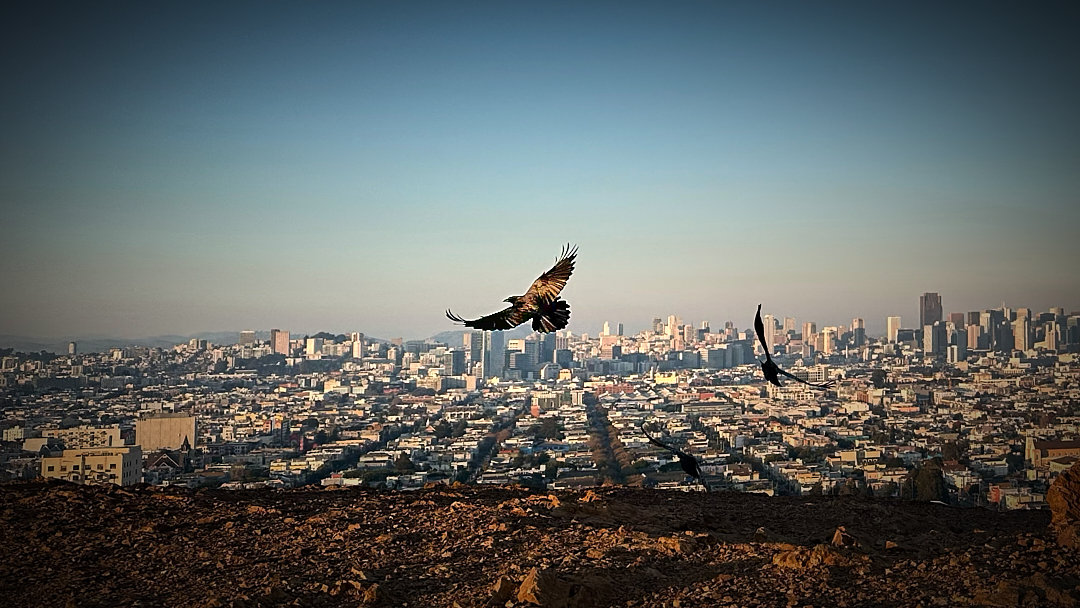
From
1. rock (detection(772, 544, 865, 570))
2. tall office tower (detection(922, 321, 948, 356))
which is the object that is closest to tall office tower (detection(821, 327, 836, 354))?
tall office tower (detection(922, 321, 948, 356))

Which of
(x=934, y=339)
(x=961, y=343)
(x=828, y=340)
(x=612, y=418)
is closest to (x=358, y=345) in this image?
(x=612, y=418)

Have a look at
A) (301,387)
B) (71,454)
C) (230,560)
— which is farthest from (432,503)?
(301,387)

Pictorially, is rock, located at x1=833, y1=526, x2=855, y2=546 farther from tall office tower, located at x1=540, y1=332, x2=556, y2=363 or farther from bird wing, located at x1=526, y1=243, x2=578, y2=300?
tall office tower, located at x1=540, y1=332, x2=556, y2=363

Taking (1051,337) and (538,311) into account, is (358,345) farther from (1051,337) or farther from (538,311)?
(538,311)

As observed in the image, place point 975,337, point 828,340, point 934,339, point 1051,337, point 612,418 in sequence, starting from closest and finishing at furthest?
point 1051,337 → point 975,337 → point 612,418 → point 934,339 → point 828,340

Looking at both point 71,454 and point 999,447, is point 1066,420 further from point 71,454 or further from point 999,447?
point 71,454
